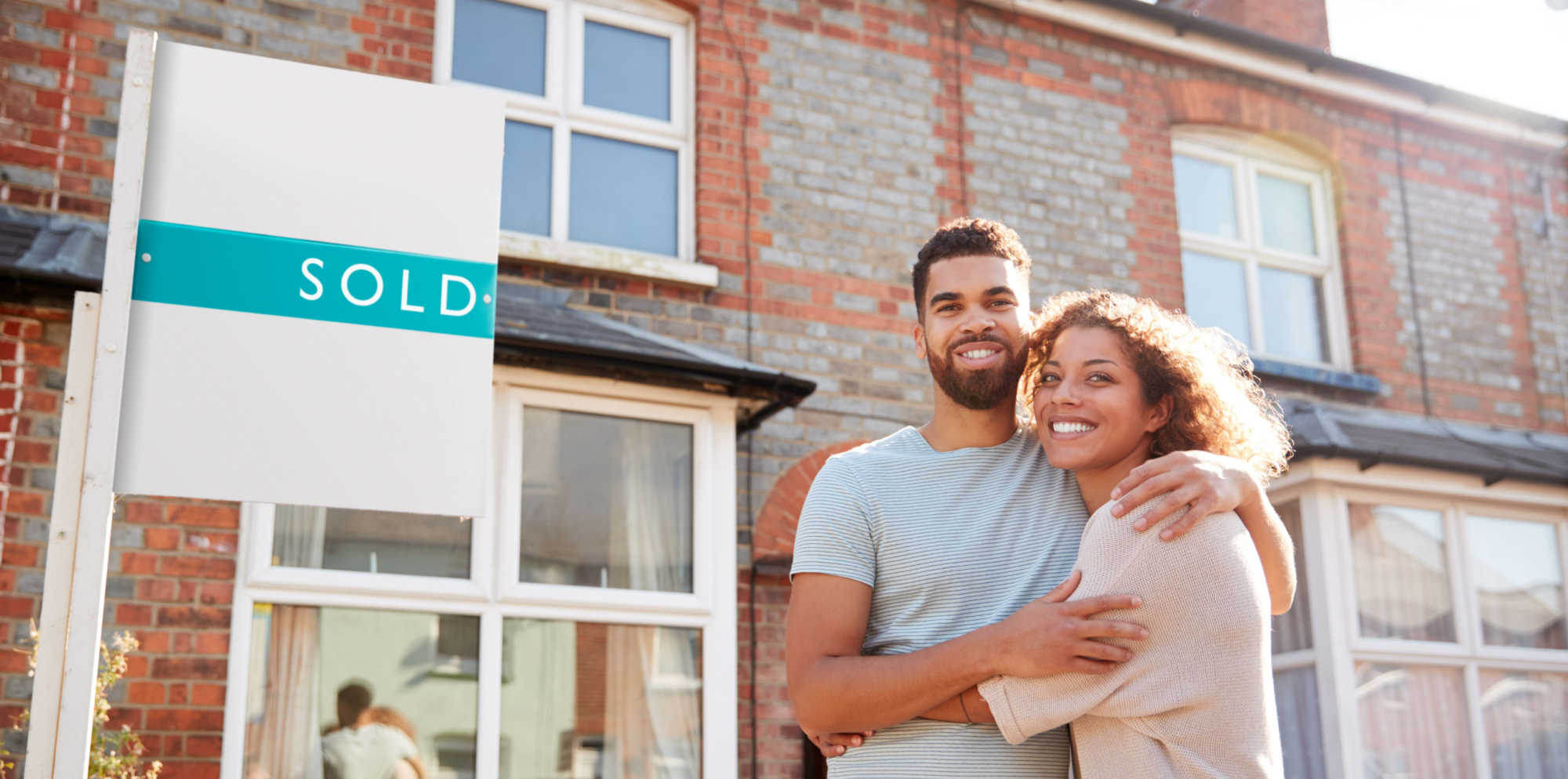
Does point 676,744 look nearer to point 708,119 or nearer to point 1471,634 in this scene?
point 708,119

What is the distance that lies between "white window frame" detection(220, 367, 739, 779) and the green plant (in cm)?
29

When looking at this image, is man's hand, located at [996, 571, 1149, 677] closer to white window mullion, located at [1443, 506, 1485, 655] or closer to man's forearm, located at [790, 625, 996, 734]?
man's forearm, located at [790, 625, 996, 734]

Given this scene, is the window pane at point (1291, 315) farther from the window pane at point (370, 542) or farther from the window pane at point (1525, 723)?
the window pane at point (370, 542)

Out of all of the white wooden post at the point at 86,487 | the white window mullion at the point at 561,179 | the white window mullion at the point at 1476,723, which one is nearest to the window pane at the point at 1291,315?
the white window mullion at the point at 1476,723

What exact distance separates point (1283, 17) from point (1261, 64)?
168cm

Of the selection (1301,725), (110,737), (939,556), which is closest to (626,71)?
(110,737)

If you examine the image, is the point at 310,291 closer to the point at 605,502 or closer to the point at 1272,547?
the point at 1272,547

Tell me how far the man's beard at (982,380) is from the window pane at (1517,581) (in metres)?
5.20

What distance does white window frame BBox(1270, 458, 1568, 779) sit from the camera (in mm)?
6195

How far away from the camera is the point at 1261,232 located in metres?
8.14

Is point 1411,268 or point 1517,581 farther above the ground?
point 1411,268

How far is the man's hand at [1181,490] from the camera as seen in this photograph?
2.12 meters

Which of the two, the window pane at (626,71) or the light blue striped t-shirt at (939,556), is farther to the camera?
the window pane at (626,71)

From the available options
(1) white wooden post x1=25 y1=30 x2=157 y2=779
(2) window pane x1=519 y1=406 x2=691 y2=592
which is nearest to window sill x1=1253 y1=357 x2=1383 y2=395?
(2) window pane x1=519 y1=406 x2=691 y2=592
